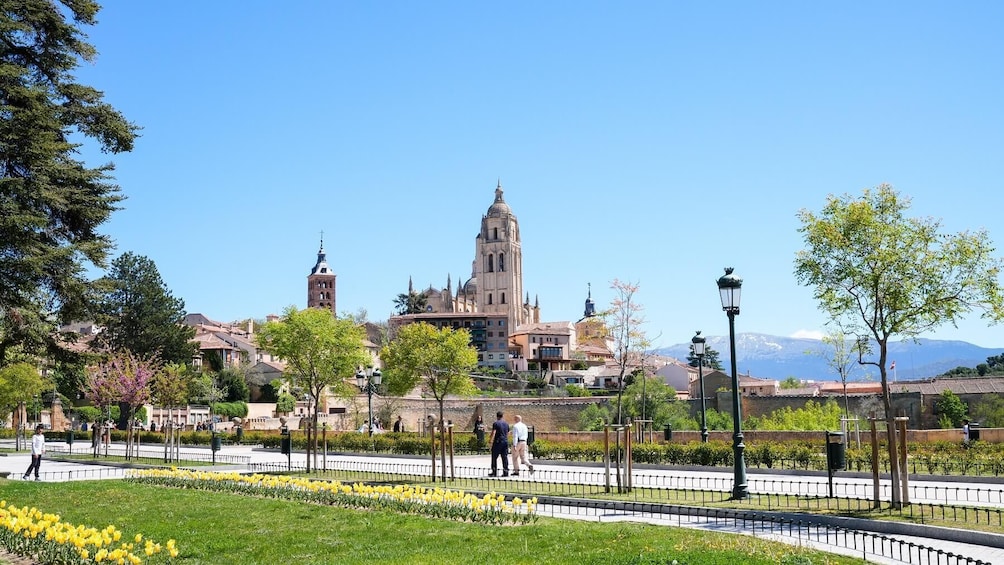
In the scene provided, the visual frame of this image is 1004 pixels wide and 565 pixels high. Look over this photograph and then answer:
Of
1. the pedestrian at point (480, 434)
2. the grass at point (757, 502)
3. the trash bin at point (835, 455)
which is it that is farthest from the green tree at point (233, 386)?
the trash bin at point (835, 455)

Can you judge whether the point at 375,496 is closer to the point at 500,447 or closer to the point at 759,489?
the point at 500,447

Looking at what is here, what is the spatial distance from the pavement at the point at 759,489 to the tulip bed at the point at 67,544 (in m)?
6.44

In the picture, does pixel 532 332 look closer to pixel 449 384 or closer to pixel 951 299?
pixel 449 384

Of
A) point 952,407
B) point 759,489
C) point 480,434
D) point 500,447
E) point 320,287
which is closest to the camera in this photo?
point 759,489

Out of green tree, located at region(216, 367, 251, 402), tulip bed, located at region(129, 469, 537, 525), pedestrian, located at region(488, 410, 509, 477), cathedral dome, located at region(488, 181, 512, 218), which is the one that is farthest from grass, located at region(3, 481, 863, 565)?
cathedral dome, located at region(488, 181, 512, 218)

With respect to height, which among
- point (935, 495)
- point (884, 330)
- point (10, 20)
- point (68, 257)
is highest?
point (10, 20)

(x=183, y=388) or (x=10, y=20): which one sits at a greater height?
(x=10, y=20)

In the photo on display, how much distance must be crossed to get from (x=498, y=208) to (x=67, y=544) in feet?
511

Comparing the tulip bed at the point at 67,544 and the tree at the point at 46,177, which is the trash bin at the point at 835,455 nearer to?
the tulip bed at the point at 67,544

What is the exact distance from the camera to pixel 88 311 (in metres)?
22.0

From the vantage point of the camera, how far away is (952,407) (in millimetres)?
56688

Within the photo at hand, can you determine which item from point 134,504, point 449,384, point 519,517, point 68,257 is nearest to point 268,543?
point 519,517

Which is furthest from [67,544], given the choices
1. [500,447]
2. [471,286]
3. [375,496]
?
[471,286]

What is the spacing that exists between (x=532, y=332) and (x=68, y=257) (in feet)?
351
